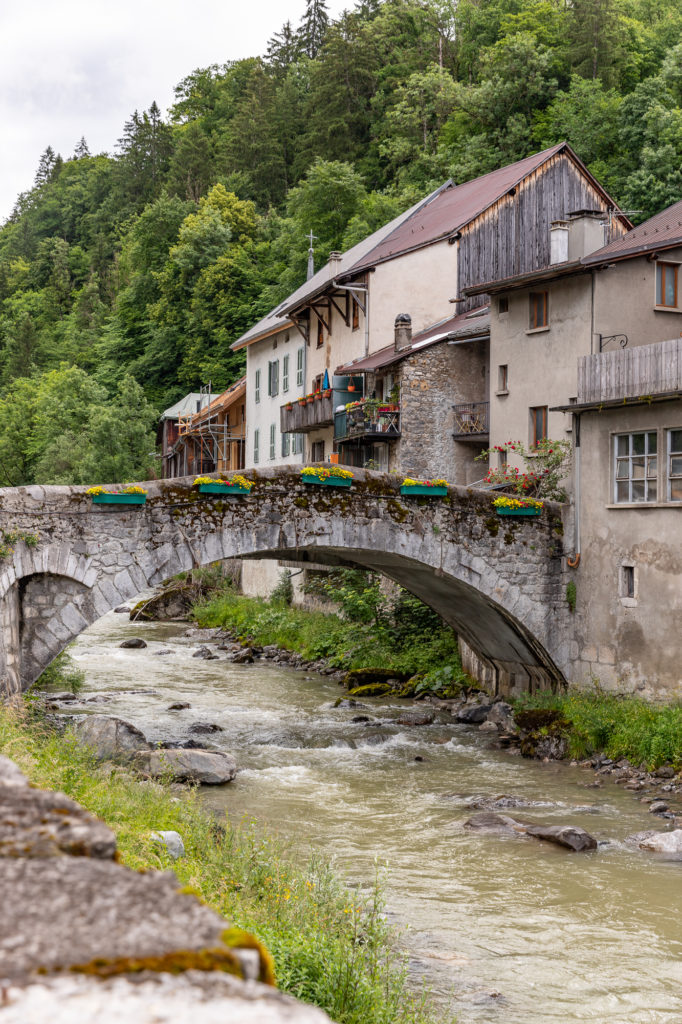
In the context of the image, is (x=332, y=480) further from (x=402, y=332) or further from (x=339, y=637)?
(x=402, y=332)

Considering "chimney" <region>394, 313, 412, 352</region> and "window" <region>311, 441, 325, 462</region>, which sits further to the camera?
Answer: "window" <region>311, 441, 325, 462</region>

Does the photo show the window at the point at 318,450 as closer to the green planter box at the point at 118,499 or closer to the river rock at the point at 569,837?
the green planter box at the point at 118,499

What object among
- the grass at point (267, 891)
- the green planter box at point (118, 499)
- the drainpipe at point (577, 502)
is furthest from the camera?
the drainpipe at point (577, 502)

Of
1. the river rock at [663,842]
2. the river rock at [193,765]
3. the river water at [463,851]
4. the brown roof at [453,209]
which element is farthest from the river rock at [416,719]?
the brown roof at [453,209]

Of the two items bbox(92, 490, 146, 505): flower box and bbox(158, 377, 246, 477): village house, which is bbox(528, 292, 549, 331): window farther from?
bbox(158, 377, 246, 477): village house

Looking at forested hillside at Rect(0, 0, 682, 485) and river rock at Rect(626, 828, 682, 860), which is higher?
forested hillside at Rect(0, 0, 682, 485)

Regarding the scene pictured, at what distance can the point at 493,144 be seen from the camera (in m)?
42.9

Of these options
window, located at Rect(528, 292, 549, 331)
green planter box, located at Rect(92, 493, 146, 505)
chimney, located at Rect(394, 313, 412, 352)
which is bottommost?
green planter box, located at Rect(92, 493, 146, 505)

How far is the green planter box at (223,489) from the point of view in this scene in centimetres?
1522

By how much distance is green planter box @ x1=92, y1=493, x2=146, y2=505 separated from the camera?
1443cm

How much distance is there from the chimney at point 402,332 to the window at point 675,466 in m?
12.0

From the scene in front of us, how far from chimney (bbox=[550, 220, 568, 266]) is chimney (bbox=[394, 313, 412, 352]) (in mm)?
5670

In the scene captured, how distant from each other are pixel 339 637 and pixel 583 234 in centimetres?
1141

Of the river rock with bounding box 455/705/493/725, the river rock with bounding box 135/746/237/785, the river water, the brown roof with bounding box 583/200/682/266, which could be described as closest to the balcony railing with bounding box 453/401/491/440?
the brown roof with bounding box 583/200/682/266
